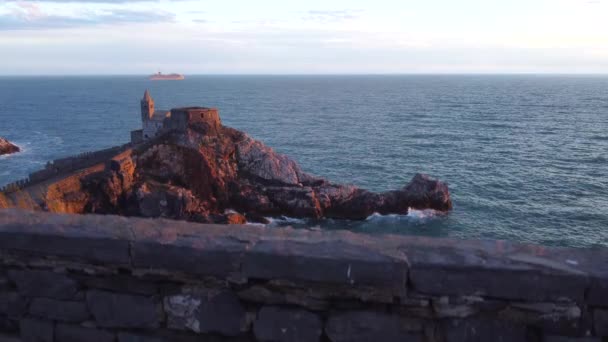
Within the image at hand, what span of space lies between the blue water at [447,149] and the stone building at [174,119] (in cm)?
1066

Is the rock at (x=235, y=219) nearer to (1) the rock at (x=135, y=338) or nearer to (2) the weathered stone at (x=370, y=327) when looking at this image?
(1) the rock at (x=135, y=338)

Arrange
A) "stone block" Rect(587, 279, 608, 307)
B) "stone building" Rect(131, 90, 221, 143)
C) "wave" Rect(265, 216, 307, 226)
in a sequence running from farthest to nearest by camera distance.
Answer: "stone building" Rect(131, 90, 221, 143), "wave" Rect(265, 216, 307, 226), "stone block" Rect(587, 279, 608, 307)

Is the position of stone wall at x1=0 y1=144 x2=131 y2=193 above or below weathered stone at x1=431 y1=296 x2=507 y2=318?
below

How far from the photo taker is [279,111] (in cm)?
9925

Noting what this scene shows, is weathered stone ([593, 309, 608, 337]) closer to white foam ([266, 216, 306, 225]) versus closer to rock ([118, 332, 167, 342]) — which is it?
rock ([118, 332, 167, 342])

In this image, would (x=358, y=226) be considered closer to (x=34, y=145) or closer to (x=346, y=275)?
(x=346, y=275)

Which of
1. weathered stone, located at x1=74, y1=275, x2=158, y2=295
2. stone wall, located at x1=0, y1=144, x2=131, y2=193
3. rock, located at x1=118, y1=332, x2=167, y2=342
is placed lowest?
stone wall, located at x1=0, y1=144, x2=131, y2=193

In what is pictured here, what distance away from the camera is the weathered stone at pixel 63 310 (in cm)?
366

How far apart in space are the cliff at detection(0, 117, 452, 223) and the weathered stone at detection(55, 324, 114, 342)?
28107 millimetres

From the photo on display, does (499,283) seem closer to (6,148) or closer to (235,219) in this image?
(235,219)

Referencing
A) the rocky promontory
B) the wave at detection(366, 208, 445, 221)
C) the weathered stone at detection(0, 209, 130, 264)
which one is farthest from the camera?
the rocky promontory

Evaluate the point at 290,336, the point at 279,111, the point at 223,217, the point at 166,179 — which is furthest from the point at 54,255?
the point at 279,111

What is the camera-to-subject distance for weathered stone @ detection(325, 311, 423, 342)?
321cm

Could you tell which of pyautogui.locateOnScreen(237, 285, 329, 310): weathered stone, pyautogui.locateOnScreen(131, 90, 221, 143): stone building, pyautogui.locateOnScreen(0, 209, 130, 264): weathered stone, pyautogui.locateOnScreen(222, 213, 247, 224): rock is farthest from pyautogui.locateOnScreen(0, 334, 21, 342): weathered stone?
pyautogui.locateOnScreen(131, 90, 221, 143): stone building
